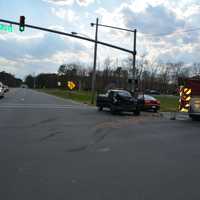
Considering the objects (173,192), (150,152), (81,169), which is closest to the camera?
(173,192)

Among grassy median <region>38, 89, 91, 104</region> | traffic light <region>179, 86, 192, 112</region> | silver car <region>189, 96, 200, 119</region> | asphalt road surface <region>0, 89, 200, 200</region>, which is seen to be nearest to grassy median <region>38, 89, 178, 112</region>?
grassy median <region>38, 89, 91, 104</region>

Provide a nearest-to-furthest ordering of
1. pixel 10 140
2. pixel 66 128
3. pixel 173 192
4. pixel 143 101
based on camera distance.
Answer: pixel 173 192
pixel 10 140
pixel 66 128
pixel 143 101

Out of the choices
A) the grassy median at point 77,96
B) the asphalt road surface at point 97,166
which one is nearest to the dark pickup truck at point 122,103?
the asphalt road surface at point 97,166

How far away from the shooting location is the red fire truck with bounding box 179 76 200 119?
21.2 metres

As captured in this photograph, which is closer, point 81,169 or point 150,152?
point 81,169

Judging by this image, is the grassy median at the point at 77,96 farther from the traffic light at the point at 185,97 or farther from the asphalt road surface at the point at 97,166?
the asphalt road surface at the point at 97,166

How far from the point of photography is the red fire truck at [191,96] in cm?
2116

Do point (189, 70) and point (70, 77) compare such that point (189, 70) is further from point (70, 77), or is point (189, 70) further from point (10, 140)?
point (10, 140)

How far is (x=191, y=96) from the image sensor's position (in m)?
21.3

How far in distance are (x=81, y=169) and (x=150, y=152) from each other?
2.90m

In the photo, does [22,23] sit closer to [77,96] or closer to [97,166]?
[97,166]

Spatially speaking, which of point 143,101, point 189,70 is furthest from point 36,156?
point 189,70

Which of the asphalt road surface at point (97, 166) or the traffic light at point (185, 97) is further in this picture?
the traffic light at point (185, 97)

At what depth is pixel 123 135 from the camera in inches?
546
